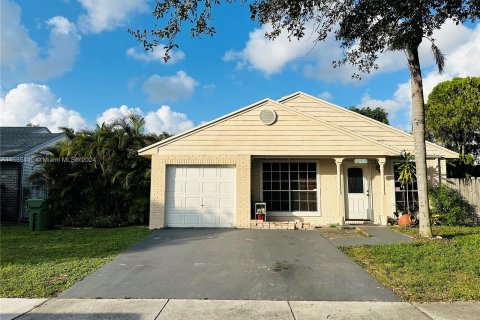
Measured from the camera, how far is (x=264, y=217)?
12312 mm

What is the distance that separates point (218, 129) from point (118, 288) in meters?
7.47

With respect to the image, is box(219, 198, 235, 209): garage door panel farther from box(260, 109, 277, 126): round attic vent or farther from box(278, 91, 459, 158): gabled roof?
box(278, 91, 459, 158): gabled roof

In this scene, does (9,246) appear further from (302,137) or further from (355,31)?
(355,31)

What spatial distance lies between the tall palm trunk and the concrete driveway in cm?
293

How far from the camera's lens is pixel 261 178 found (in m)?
13.2

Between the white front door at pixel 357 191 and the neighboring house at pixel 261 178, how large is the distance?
0.04 m

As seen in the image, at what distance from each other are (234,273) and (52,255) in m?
4.41

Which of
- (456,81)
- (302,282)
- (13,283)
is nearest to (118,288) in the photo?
(13,283)

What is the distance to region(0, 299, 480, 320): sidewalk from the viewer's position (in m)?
4.50

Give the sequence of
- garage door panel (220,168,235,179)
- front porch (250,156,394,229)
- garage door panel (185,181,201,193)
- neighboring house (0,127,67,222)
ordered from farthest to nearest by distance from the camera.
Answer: neighboring house (0,127,67,222) < front porch (250,156,394,229) < garage door panel (220,168,235,179) < garage door panel (185,181,201,193)

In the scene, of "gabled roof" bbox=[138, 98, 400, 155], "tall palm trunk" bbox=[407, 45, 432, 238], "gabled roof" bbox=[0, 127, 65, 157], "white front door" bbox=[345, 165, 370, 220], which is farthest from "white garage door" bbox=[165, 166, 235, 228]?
"gabled roof" bbox=[0, 127, 65, 157]

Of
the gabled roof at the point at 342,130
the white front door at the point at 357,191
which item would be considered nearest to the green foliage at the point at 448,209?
the gabled roof at the point at 342,130

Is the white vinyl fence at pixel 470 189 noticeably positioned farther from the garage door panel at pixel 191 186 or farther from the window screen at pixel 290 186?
the garage door panel at pixel 191 186

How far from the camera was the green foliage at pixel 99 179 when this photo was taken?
13.2 meters
